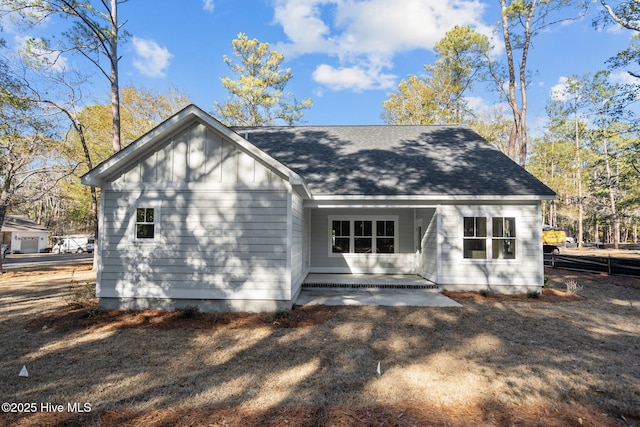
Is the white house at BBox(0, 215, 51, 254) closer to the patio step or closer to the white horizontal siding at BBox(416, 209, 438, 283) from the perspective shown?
the patio step

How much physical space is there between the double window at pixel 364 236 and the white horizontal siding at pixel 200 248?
534 centimetres

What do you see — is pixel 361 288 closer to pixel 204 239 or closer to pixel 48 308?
pixel 204 239

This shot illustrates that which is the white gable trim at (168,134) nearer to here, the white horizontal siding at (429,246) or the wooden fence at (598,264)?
the white horizontal siding at (429,246)

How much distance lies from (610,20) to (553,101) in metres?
19.1

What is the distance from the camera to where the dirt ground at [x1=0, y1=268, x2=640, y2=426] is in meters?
3.44

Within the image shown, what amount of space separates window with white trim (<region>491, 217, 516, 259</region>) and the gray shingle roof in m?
0.90

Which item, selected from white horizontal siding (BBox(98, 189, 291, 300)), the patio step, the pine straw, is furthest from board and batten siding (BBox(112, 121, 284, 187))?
the pine straw

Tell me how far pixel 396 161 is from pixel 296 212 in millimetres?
4593

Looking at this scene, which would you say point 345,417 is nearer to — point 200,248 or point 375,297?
point 200,248

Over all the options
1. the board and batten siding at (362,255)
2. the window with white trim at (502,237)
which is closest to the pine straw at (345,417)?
the window with white trim at (502,237)

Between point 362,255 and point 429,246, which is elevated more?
point 429,246

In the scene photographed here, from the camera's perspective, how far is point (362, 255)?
12.5 meters

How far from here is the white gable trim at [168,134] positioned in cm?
723

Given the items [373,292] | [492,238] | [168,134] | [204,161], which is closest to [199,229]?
[204,161]
